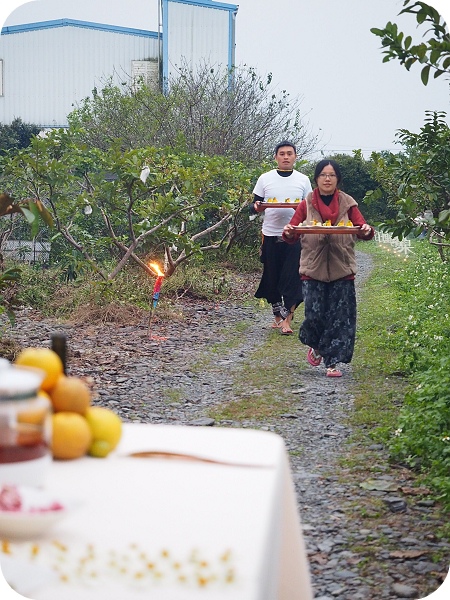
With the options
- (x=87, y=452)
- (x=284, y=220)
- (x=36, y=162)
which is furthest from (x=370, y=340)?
(x=87, y=452)

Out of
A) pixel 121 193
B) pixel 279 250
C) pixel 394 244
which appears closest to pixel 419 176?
pixel 394 244

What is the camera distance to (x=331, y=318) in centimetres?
440

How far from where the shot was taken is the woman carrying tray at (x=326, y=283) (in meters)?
4.22

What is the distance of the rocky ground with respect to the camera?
7.15 ft

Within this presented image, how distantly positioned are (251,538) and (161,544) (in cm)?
12

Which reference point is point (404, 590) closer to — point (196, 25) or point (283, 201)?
point (196, 25)

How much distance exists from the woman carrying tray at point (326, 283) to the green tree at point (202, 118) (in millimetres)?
353

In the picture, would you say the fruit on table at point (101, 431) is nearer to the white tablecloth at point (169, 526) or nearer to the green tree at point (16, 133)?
the white tablecloth at point (169, 526)

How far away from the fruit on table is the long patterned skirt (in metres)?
3.05

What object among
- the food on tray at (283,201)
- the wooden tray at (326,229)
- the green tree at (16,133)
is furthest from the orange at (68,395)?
the food on tray at (283,201)

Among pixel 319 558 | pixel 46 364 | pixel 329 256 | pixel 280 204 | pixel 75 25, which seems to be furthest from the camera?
pixel 280 204

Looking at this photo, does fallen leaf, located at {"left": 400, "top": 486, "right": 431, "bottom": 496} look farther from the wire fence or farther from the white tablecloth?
the wire fence

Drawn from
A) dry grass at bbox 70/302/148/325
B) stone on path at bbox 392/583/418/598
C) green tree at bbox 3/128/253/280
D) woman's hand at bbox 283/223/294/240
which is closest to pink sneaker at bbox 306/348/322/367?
woman's hand at bbox 283/223/294/240

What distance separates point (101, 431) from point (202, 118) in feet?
15.6
